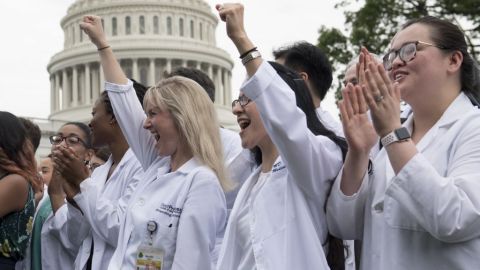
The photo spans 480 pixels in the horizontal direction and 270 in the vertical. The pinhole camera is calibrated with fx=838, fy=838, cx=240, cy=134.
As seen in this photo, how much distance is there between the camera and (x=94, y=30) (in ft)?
20.8

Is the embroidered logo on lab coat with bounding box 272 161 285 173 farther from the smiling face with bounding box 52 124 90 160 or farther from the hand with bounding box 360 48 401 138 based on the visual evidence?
the smiling face with bounding box 52 124 90 160

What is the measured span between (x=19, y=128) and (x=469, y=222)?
3890 millimetres

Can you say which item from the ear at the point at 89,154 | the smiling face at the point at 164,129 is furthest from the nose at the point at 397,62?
the ear at the point at 89,154

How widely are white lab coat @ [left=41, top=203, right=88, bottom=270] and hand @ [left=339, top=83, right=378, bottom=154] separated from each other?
3922 millimetres

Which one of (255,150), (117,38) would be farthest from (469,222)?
(117,38)

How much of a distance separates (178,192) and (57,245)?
264 centimetres

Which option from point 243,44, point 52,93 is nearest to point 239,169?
point 243,44

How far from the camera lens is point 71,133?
7.79 m

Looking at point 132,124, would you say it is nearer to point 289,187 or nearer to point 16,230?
point 16,230

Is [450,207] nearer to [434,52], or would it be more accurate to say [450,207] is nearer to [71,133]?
[434,52]

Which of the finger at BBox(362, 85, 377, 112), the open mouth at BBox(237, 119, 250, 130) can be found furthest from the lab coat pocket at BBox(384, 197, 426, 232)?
the open mouth at BBox(237, 119, 250, 130)

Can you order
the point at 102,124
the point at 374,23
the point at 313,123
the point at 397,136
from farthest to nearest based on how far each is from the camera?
the point at 374,23
the point at 102,124
the point at 313,123
the point at 397,136

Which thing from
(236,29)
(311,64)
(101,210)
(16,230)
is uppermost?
(236,29)

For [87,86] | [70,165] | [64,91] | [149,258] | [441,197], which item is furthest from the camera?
[64,91]
